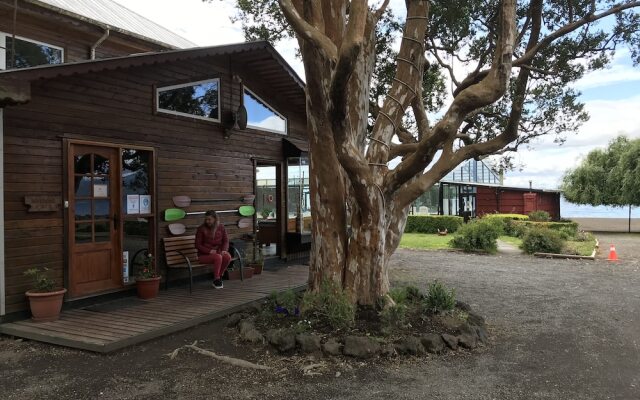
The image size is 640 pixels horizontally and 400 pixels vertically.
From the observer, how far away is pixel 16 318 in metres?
5.91

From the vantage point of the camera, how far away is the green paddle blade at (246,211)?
973 centimetres

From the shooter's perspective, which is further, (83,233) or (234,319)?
(83,233)

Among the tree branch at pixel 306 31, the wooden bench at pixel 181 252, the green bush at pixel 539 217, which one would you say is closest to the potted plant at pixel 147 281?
the wooden bench at pixel 181 252

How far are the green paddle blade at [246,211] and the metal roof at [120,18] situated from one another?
374 centimetres

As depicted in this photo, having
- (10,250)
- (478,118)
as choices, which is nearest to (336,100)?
(10,250)

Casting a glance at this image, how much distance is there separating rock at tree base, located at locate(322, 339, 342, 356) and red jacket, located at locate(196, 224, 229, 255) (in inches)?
143

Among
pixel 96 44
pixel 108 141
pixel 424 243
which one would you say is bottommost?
pixel 424 243

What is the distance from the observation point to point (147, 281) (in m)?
7.21

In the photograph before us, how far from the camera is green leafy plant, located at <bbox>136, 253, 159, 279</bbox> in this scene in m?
7.29

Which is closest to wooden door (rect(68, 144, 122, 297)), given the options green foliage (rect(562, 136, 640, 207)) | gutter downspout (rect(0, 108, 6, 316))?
gutter downspout (rect(0, 108, 6, 316))

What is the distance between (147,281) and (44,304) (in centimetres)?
151

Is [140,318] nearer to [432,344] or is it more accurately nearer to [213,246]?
[213,246]

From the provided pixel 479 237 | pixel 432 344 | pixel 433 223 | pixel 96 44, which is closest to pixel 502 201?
pixel 433 223

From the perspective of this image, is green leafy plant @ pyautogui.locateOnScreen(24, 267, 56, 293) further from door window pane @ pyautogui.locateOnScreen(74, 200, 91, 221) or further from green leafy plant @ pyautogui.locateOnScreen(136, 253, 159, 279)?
green leafy plant @ pyautogui.locateOnScreen(136, 253, 159, 279)
